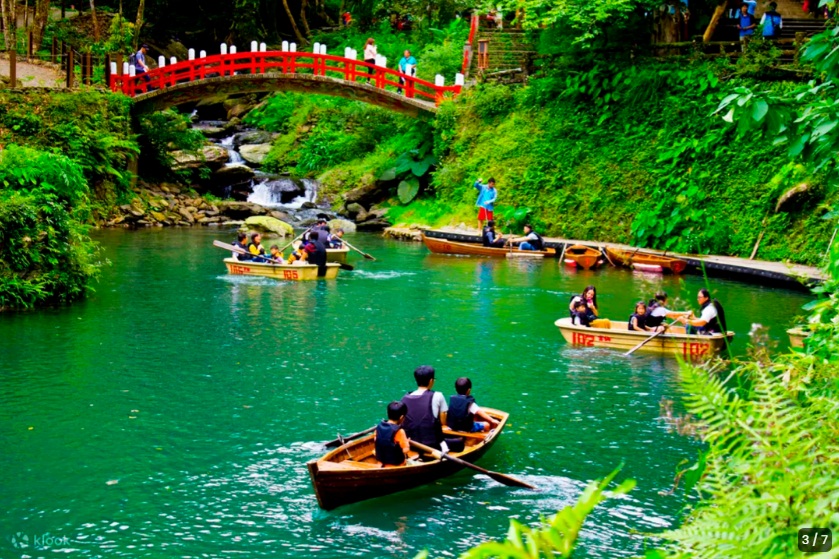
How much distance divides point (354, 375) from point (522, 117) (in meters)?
22.1

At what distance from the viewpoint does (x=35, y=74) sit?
37281 mm

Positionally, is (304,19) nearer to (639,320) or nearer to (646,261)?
(646,261)

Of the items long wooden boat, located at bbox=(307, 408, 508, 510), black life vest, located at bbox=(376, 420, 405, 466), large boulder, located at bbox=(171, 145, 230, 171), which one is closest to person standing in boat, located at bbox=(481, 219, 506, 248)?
large boulder, located at bbox=(171, 145, 230, 171)

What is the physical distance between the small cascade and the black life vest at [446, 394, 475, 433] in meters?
33.5

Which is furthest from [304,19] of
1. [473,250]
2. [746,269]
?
[746,269]

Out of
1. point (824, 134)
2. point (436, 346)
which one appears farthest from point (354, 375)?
point (824, 134)

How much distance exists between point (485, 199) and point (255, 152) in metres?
17.1

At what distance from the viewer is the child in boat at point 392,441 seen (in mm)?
10406

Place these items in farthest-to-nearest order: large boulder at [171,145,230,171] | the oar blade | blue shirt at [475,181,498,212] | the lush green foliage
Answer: large boulder at [171,145,230,171] < blue shirt at [475,181,498,212] < the lush green foliage < the oar blade

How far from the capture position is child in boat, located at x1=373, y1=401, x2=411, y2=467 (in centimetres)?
1041

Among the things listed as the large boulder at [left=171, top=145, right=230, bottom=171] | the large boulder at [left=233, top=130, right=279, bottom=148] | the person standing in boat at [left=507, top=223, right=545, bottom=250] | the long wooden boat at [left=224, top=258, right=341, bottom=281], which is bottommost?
the long wooden boat at [left=224, top=258, right=341, bottom=281]

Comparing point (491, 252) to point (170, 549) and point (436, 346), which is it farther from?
point (170, 549)

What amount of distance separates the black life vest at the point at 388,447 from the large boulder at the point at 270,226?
2451cm

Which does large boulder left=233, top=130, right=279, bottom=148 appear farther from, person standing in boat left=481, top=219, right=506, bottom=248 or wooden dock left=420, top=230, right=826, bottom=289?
wooden dock left=420, top=230, right=826, bottom=289
